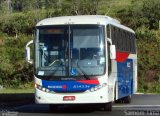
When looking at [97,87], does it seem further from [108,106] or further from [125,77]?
[125,77]

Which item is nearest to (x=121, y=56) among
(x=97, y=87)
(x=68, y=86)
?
(x=97, y=87)

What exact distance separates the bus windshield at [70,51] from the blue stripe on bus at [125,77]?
2.77 metres

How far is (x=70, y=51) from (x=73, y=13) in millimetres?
42189

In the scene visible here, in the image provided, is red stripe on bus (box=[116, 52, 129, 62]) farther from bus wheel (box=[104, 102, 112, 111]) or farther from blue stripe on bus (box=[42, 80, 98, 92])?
blue stripe on bus (box=[42, 80, 98, 92])

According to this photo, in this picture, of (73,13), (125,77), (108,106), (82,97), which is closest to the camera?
(82,97)

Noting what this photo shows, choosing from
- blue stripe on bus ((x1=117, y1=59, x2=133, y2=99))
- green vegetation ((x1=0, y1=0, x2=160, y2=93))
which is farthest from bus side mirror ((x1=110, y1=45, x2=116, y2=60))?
green vegetation ((x1=0, y1=0, x2=160, y2=93))

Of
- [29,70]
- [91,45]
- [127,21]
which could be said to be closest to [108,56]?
[91,45]

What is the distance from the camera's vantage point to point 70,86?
19781 mm

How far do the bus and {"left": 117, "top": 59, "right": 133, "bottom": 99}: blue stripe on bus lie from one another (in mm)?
2043

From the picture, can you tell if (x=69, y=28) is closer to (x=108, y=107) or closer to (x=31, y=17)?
(x=108, y=107)

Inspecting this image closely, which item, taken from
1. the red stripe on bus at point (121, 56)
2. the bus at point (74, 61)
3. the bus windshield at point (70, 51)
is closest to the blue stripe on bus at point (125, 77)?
the red stripe on bus at point (121, 56)

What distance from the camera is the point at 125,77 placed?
2427 centimetres

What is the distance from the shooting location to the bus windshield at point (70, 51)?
1986 cm

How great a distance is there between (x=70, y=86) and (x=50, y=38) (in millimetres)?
1894
